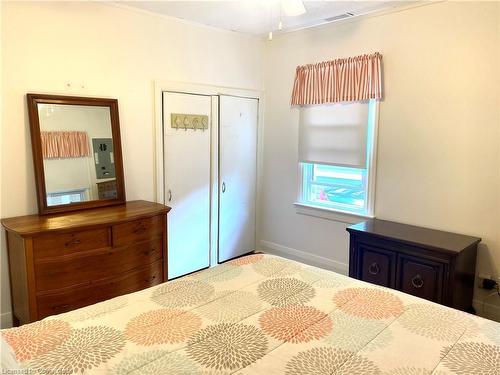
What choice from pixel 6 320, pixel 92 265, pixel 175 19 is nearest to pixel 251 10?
pixel 175 19

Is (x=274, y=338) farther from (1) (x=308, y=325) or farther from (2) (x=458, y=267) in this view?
(2) (x=458, y=267)

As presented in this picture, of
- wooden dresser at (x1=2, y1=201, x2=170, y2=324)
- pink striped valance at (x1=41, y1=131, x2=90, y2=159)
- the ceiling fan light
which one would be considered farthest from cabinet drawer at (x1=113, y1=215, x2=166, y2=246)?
the ceiling fan light

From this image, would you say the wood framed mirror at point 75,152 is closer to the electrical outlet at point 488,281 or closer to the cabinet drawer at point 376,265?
the cabinet drawer at point 376,265

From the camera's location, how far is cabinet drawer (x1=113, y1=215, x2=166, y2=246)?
297cm

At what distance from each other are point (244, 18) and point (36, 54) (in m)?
1.81

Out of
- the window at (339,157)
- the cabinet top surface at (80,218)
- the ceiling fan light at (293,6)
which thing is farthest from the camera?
the window at (339,157)

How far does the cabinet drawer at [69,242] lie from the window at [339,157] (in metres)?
2.24

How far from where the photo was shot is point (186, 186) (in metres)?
3.97

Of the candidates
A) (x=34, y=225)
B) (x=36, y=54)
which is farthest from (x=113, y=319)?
(x=36, y=54)

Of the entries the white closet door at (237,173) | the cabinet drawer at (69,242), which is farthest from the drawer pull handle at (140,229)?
the white closet door at (237,173)

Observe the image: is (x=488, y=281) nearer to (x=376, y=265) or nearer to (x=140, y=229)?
(x=376, y=265)

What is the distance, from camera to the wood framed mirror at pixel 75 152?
2.96 m

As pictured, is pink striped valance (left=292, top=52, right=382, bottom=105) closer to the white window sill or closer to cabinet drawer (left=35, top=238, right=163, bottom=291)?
the white window sill

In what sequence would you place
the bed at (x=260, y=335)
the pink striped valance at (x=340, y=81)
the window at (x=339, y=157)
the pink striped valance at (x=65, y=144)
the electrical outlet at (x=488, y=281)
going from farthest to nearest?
the window at (x=339, y=157)
the pink striped valance at (x=340, y=81)
the electrical outlet at (x=488, y=281)
the pink striped valance at (x=65, y=144)
the bed at (x=260, y=335)
